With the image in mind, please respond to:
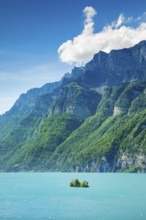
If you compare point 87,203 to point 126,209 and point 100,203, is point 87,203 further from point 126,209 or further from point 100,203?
point 126,209

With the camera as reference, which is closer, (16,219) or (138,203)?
(16,219)

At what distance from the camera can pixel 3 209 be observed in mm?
125188

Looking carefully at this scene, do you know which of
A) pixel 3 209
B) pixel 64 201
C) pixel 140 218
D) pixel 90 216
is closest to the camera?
pixel 140 218

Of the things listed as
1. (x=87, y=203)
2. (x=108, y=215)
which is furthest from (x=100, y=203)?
(x=108, y=215)

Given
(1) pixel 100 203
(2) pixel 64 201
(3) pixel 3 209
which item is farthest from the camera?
(2) pixel 64 201

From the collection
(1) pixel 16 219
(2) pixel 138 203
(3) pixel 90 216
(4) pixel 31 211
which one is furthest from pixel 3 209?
(2) pixel 138 203

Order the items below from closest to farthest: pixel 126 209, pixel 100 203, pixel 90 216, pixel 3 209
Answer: pixel 90 216, pixel 126 209, pixel 3 209, pixel 100 203

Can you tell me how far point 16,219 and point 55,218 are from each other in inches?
380

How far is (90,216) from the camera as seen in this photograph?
105 m

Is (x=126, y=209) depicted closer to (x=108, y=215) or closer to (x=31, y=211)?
(x=108, y=215)

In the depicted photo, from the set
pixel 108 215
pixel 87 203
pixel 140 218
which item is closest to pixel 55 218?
pixel 108 215

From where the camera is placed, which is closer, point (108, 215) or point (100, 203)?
point (108, 215)

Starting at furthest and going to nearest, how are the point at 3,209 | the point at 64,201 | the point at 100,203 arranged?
the point at 64,201, the point at 100,203, the point at 3,209

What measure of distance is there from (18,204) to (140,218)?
177 feet
